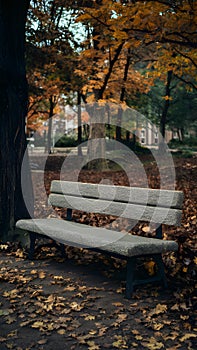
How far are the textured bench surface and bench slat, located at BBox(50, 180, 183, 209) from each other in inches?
16.2

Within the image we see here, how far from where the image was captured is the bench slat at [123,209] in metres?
5.10

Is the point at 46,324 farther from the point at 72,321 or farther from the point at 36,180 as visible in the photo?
the point at 36,180

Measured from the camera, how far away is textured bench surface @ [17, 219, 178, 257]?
4663 mm

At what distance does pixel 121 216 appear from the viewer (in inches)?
224

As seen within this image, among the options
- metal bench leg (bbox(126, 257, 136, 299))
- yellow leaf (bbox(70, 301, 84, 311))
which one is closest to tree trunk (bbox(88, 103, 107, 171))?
metal bench leg (bbox(126, 257, 136, 299))

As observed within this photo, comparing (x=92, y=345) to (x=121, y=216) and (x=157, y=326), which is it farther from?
(x=121, y=216)

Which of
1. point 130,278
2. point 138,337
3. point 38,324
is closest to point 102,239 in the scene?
point 130,278

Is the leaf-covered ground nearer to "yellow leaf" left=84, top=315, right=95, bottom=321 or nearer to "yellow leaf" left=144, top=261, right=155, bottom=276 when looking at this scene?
"yellow leaf" left=84, top=315, right=95, bottom=321

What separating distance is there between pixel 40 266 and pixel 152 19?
5.10 meters

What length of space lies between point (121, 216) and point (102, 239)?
76cm

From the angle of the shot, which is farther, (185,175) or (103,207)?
(185,175)

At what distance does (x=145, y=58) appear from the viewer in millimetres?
21750

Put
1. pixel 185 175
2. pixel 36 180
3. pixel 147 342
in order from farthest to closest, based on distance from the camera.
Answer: pixel 36 180
pixel 185 175
pixel 147 342

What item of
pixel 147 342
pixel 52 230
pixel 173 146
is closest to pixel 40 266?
pixel 52 230
